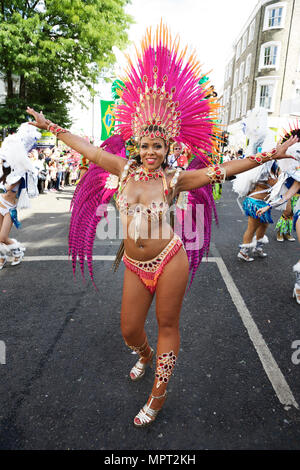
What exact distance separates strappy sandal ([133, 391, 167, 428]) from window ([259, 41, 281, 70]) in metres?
27.9

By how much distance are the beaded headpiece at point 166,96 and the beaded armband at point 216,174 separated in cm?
37

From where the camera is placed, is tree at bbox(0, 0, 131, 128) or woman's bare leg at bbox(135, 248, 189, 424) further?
tree at bbox(0, 0, 131, 128)

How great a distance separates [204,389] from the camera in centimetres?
245

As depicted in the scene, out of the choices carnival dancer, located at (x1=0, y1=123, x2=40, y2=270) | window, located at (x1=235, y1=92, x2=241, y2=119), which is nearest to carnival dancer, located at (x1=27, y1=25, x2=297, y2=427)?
carnival dancer, located at (x1=0, y1=123, x2=40, y2=270)

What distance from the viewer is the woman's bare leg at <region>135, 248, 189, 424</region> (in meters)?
2.15

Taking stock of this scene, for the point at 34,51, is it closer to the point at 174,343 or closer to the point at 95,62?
the point at 95,62

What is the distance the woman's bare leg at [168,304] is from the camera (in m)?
2.15

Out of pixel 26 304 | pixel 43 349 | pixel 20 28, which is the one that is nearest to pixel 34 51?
pixel 20 28

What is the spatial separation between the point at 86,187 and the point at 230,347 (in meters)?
1.97

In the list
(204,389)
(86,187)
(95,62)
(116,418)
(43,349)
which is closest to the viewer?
(116,418)

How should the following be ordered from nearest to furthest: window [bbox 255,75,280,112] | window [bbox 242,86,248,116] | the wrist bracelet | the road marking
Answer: the road marking, the wrist bracelet, window [bbox 255,75,280,112], window [bbox 242,86,248,116]

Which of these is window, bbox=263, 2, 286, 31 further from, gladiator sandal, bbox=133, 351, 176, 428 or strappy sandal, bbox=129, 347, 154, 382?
gladiator sandal, bbox=133, 351, 176, 428

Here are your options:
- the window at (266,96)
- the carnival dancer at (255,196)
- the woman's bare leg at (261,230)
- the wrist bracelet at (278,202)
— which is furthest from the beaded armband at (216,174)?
the window at (266,96)
